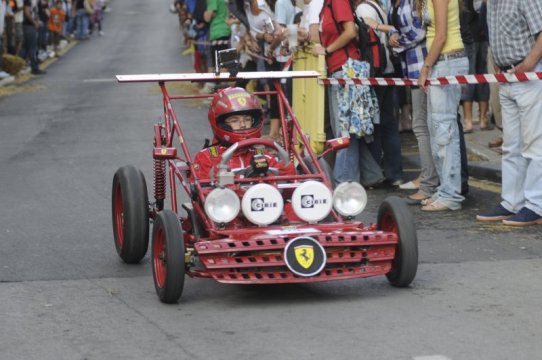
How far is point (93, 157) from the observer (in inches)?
559

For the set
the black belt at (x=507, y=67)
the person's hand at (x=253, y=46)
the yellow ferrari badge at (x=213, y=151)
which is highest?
the black belt at (x=507, y=67)

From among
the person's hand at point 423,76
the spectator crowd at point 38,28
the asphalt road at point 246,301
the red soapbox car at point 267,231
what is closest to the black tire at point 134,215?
the red soapbox car at point 267,231

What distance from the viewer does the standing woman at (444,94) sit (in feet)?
33.0

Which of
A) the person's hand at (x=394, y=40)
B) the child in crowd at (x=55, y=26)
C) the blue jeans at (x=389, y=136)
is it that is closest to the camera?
the person's hand at (x=394, y=40)

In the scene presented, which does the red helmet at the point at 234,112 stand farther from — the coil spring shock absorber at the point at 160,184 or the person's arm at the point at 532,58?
the person's arm at the point at 532,58

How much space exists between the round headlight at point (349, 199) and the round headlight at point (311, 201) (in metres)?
0.09

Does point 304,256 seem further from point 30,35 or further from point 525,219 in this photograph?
point 30,35

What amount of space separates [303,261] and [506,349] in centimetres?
136

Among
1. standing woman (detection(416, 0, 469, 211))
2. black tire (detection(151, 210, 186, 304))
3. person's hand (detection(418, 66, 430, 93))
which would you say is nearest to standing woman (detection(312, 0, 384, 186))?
standing woman (detection(416, 0, 469, 211))

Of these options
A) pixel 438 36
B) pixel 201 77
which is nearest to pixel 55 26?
pixel 438 36

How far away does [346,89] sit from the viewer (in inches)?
444

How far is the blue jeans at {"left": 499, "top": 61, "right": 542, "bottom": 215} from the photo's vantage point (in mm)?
9461

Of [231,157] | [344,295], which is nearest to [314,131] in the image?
[231,157]

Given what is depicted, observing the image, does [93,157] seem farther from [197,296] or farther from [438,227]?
[197,296]
